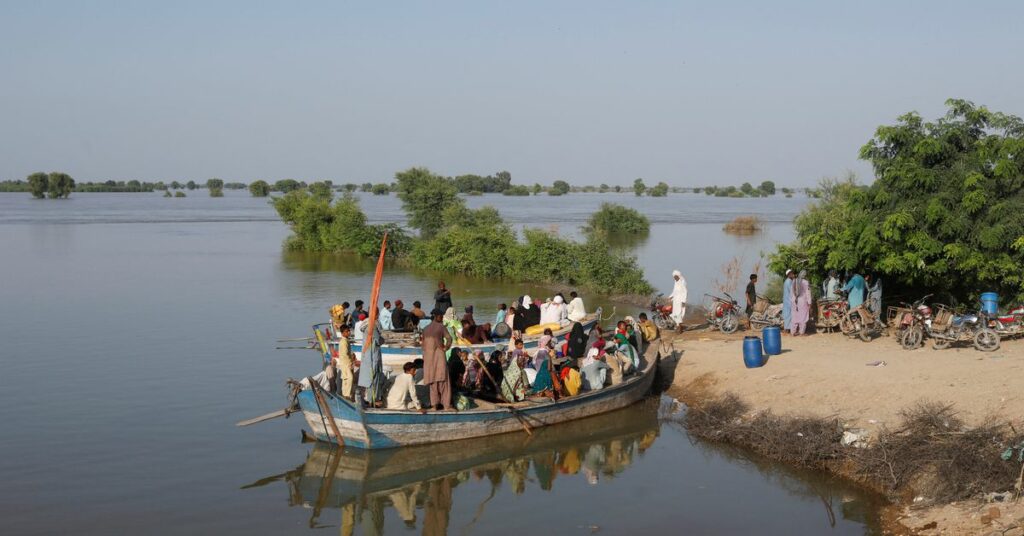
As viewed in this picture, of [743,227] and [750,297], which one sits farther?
[743,227]

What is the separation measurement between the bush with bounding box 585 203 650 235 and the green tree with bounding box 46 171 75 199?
10926 centimetres

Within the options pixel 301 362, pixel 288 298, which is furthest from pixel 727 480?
pixel 288 298

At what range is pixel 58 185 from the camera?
478 ft

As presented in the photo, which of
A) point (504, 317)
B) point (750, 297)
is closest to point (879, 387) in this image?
point (750, 297)

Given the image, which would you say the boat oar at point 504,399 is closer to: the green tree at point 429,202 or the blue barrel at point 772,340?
the blue barrel at point 772,340

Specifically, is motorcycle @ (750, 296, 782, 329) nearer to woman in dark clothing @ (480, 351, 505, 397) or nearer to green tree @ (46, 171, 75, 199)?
woman in dark clothing @ (480, 351, 505, 397)

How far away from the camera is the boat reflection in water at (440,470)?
12219mm

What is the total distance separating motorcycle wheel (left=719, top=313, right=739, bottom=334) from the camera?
2022cm

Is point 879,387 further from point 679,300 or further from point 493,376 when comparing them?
point 679,300

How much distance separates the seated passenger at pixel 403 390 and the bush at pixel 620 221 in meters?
51.3

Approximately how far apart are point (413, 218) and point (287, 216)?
713cm

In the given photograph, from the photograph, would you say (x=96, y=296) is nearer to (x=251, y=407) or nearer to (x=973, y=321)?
(x=251, y=407)

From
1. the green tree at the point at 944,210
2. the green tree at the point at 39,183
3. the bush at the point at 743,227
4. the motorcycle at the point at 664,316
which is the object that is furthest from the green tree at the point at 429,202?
the green tree at the point at 39,183

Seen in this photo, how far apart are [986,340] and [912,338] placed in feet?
4.10
